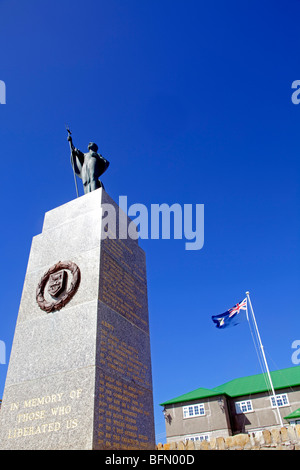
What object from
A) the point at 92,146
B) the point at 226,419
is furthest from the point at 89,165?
the point at 226,419

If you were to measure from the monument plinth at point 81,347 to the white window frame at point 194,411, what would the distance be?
95.4 feet

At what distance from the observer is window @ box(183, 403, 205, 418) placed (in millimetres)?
33147

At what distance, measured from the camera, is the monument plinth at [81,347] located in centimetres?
576

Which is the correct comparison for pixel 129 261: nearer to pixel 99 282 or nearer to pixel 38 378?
pixel 99 282

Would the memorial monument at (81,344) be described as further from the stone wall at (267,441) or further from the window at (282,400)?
the window at (282,400)

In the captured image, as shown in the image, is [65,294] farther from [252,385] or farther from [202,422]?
[252,385]

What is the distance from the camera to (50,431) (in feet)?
18.7

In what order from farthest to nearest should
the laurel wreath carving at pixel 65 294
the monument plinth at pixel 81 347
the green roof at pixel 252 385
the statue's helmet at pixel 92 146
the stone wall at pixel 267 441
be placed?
the green roof at pixel 252 385
the statue's helmet at pixel 92 146
the stone wall at pixel 267 441
the laurel wreath carving at pixel 65 294
the monument plinth at pixel 81 347

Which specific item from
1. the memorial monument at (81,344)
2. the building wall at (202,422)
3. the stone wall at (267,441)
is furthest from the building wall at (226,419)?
the memorial monument at (81,344)

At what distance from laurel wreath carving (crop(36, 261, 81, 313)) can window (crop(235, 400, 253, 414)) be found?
107ft

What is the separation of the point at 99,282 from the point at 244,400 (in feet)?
108

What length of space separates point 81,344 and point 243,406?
109 feet

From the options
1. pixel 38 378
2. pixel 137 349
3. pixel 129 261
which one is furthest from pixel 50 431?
pixel 129 261

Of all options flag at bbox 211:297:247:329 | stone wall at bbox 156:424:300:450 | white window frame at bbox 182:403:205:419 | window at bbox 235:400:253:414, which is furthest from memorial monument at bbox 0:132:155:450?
window at bbox 235:400:253:414
